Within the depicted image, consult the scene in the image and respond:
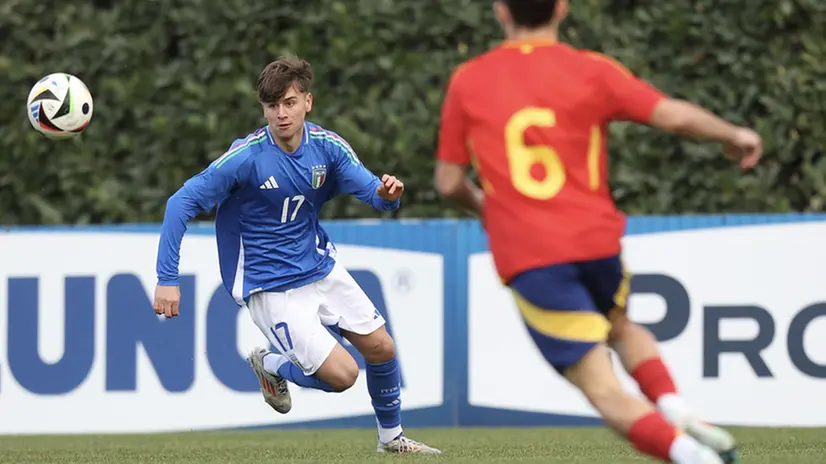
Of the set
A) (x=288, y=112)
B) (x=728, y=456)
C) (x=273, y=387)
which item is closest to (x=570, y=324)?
(x=728, y=456)

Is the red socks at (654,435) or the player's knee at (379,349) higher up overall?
the red socks at (654,435)

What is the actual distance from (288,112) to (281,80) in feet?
0.54

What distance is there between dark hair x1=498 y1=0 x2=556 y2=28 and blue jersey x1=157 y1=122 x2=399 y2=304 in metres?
2.56

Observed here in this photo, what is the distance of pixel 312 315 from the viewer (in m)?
7.59

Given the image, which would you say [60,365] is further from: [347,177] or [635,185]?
[635,185]

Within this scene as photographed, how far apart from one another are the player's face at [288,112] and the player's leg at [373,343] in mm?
802

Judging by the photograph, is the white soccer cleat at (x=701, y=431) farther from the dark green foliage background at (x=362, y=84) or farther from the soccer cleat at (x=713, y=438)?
the dark green foliage background at (x=362, y=84)

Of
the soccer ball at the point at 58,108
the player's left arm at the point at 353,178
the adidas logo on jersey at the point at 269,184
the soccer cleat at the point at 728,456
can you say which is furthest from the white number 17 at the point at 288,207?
the soccer cleat at the point at 728,456

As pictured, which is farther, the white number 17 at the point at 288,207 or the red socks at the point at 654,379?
the white number 17 at the point at 288,207

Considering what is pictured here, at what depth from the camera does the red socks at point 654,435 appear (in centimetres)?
459

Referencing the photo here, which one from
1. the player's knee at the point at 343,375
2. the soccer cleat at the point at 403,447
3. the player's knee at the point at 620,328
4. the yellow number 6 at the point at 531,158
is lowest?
the soccer cleat at the point at 403,447

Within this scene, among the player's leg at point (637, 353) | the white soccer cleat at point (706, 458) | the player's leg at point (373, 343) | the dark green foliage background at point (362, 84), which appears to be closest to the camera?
the white soccer cleat at point (706, 458)

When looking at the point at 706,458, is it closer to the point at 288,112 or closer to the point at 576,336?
the point at 576,336

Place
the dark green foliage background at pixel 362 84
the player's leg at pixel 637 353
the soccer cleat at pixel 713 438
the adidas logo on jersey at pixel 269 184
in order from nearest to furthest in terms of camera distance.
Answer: the soccer cleat at pixel 713 438, the player's leg at pixel 637 353, the adidas logo on jersey at pixel 269 184, the dark green foliage background at pixel 362 84
